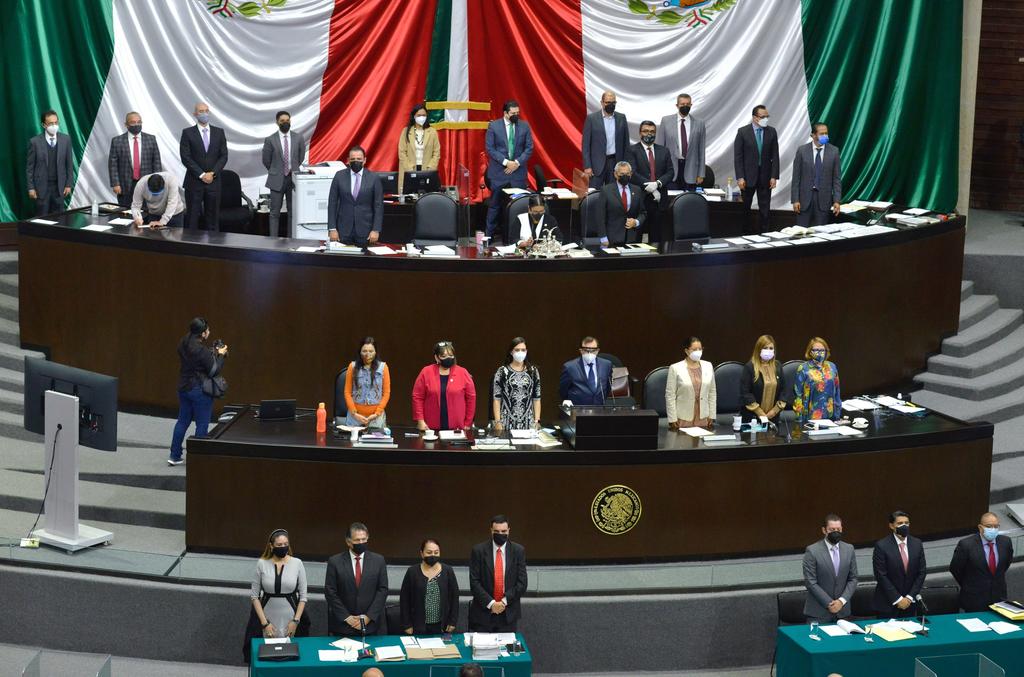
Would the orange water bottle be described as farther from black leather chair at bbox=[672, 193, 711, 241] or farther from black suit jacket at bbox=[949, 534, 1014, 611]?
black suit jacket at bbox=[949, 534, 1014, 611]

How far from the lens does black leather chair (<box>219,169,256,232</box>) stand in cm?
1475

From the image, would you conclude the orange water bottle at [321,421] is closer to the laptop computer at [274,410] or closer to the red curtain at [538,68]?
the laptop computer at [274,410]

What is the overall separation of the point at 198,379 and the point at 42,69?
5745mm

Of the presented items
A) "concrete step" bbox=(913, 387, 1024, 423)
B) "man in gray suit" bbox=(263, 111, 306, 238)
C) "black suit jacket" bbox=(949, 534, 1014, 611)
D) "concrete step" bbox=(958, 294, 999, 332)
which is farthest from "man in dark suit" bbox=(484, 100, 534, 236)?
"black suit jacket" bbox=(949, 534, 1014, 611)

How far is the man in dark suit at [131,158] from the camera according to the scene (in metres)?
14.7

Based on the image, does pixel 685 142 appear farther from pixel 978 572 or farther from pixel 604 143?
pixel 978 572

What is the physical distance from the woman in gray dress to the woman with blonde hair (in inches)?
144

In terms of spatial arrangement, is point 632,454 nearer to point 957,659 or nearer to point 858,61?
point 957,659

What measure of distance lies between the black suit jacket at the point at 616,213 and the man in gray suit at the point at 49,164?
5.49m

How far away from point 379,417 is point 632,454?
73.2 inches

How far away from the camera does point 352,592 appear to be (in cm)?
1008

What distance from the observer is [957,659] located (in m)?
9.88

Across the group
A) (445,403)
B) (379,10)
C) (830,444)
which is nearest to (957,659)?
(830,444)

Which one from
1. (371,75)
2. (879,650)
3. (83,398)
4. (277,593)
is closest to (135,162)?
(371,75)
